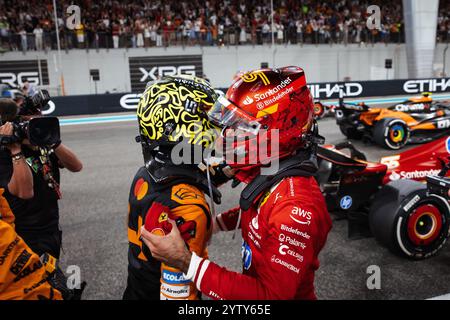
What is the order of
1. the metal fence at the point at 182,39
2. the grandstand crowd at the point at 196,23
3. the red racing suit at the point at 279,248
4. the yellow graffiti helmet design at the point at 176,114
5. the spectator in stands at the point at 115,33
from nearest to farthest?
the red racing suit at the point at 279,248 < the yellow graffiti helmet design at the point at 176,114 < the metal fence at the point at 182,39 < the grandstand crowd at the point at 196,23 < the spectator in stands at the point at 115,33

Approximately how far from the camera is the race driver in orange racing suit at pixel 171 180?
1.46 meters

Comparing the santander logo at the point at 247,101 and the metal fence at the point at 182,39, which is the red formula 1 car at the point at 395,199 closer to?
the santander logo at the point at 247,101

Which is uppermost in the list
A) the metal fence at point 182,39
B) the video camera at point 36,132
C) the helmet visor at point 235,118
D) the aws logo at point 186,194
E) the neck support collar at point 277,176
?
the metal fence at point 182,39

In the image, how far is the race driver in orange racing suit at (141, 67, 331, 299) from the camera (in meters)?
1.27

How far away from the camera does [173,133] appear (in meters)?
1.60

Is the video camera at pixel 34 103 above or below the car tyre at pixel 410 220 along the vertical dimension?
above

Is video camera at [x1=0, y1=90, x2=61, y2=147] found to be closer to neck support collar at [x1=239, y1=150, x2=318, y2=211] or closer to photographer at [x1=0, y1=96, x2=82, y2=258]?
photographer at [x1=0, y1=96, x2=82, y2=258]

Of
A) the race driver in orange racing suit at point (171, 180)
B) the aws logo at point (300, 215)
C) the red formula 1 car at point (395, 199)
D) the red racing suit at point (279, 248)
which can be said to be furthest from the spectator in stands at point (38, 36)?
the aws logo at point (300, 215)

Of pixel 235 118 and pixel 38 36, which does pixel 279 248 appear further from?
pixel 38 36

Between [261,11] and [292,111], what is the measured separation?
78.2 ft

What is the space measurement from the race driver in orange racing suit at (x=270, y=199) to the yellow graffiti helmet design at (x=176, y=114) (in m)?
0.10

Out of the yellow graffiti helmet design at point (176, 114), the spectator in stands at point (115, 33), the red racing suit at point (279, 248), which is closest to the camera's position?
the red racing suit at point (279, 248)

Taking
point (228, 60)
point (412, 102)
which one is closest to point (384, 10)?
point (228, 60)
